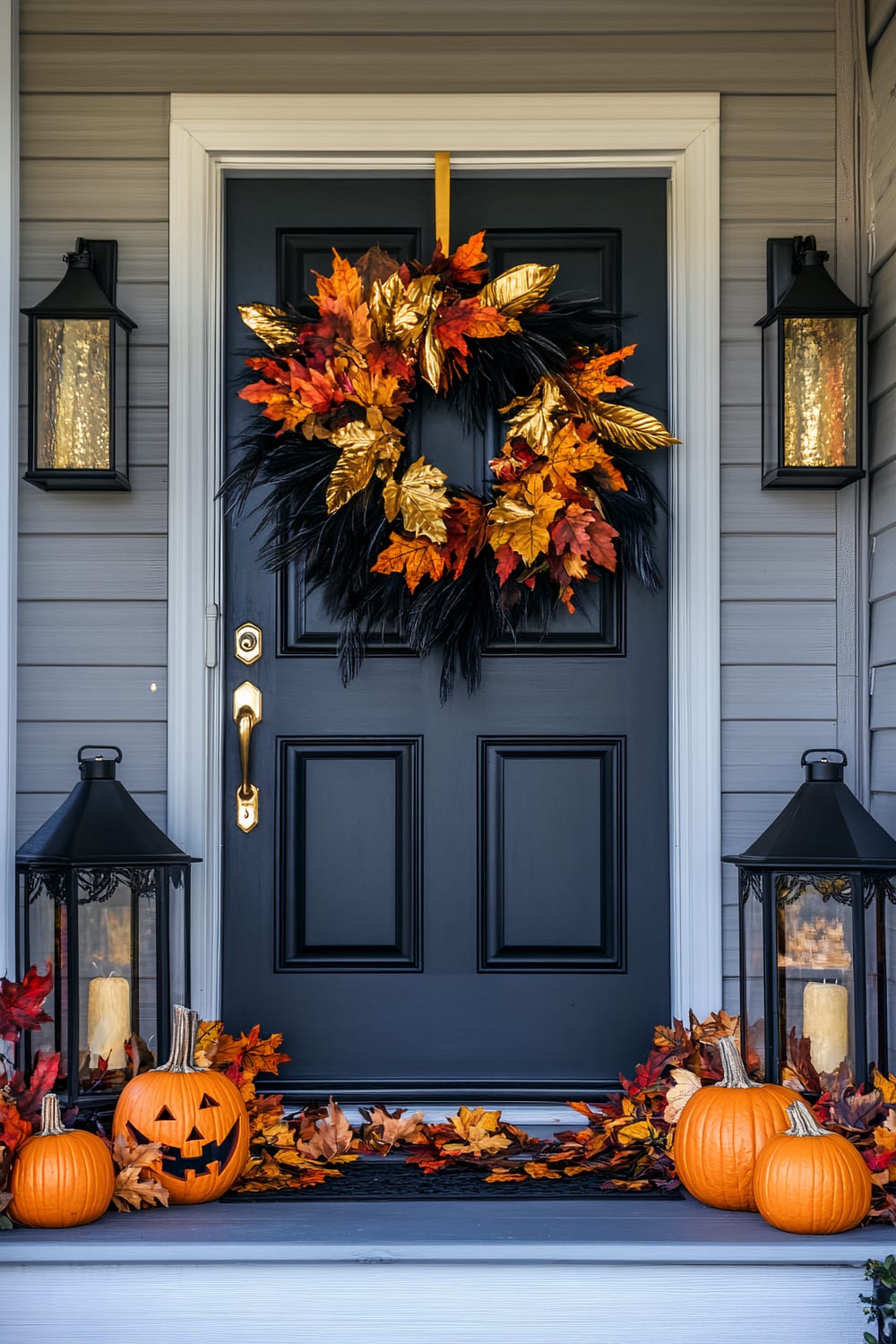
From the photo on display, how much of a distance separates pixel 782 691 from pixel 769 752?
0.13m

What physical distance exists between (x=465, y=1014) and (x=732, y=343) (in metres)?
1.47

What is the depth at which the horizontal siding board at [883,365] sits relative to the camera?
2230 millimetres

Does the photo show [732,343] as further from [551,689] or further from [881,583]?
[551,689]

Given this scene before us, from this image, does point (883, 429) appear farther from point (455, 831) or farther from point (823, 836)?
point (455, 831)

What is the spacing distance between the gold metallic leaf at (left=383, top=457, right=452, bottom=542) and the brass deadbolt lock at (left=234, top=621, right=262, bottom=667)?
1.25 feet

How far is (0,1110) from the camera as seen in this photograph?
1.79m

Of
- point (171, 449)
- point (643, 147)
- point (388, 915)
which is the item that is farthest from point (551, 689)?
point (643, 147)

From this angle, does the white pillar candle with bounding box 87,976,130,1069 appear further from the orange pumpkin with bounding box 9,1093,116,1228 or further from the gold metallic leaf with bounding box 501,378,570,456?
the gold metallic leaf with bounding box 501,378,570,456

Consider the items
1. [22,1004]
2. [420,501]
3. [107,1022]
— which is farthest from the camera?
[420,501]

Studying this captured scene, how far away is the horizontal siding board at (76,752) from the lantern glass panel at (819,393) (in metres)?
1.37

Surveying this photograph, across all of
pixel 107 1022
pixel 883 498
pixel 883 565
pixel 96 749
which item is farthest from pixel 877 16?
pixel 107 1022

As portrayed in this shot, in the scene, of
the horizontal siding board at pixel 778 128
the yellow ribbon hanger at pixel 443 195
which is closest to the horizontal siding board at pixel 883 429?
the horizontal siding board at pixel 778 128

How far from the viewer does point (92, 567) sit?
236cm

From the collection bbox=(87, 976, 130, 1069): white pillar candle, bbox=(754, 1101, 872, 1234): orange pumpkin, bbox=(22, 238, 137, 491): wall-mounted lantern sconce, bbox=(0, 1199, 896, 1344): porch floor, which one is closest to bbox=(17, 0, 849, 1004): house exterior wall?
bbox=(22, 238, 137, 491): wall-mounted lantern sconce
